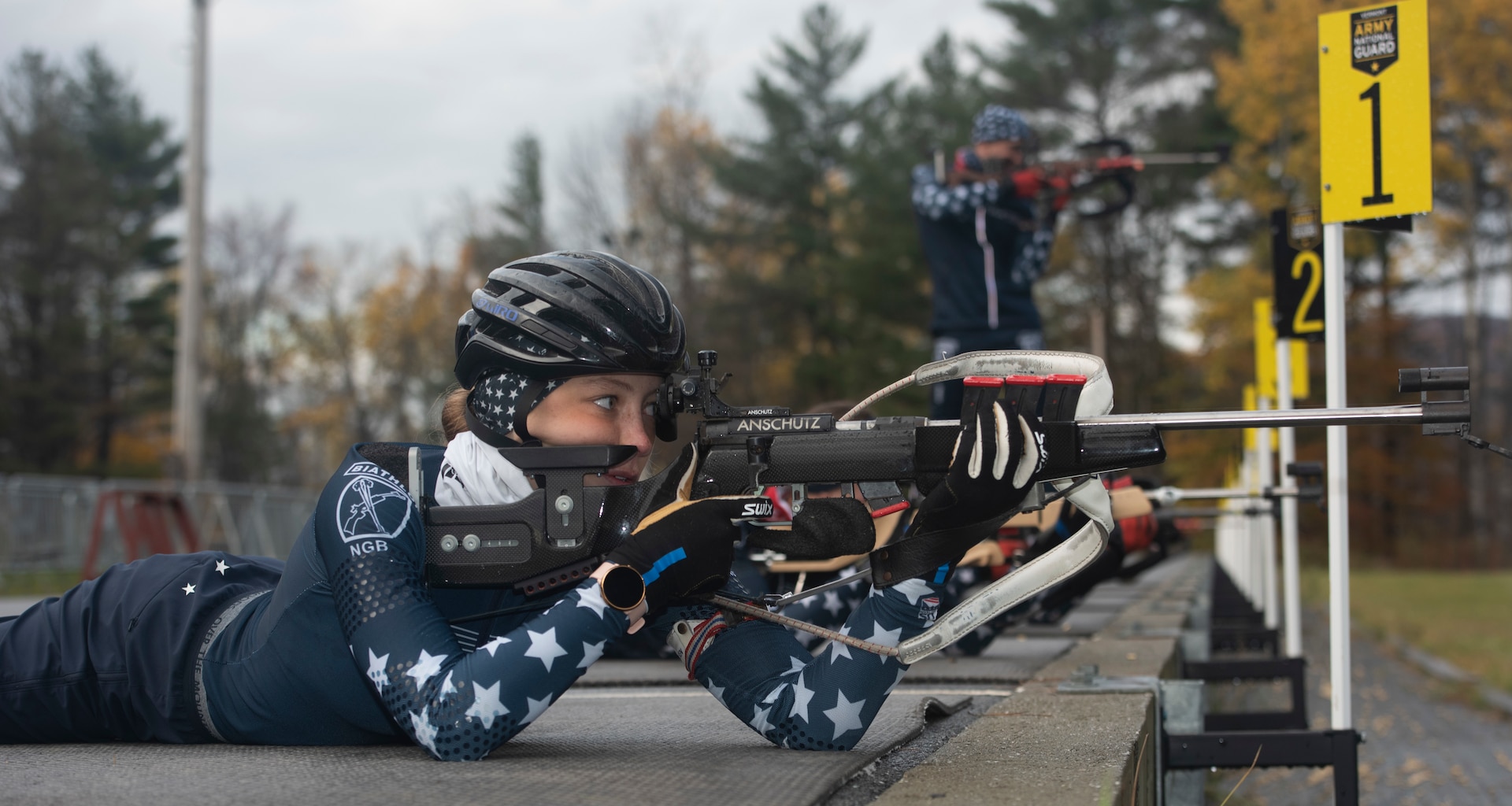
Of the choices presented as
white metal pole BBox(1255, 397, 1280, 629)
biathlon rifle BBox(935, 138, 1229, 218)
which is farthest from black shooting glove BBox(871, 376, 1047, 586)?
biathlon rifle BBox(935, 138, 1229, 218)

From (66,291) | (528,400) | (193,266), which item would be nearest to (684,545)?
(528,400)

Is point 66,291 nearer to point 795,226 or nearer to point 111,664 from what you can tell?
point 795,226

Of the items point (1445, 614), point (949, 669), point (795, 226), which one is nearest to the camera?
point (949, 669)

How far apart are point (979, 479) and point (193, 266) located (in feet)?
63.5

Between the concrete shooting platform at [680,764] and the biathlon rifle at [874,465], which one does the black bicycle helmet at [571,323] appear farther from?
the concrete shooting platform at [680,764]

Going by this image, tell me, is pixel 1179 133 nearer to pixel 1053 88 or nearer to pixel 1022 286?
pixel 1053 88

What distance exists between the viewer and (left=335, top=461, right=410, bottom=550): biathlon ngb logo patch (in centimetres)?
272

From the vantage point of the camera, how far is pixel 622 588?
2.58m

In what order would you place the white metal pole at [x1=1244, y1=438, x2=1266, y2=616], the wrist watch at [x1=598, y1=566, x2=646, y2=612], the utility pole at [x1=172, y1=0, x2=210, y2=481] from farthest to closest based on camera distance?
the utility pole at [x1=172, y1=0, x2=210, y2=481]
the white metal pole at [x1=1244, y1=438, x2=1266, y2=616]
the wrist watch at [x1=598, y1=566, x2=646, y2=612]

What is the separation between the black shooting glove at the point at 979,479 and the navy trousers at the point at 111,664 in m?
1.75

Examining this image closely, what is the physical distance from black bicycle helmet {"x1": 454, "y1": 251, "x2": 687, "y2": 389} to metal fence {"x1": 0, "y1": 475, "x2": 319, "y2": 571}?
13.8 meters

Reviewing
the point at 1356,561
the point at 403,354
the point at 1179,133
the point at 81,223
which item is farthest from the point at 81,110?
the point at 1356,561

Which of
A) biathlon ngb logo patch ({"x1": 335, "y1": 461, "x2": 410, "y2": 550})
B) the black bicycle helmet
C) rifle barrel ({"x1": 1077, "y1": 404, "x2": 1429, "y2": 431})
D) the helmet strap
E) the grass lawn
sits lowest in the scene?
the grass lawn

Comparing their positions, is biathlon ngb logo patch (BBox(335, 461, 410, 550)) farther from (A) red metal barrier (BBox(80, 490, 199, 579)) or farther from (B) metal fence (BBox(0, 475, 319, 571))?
(A) red metal barrier (BBox(80, 490, 199, 579))
